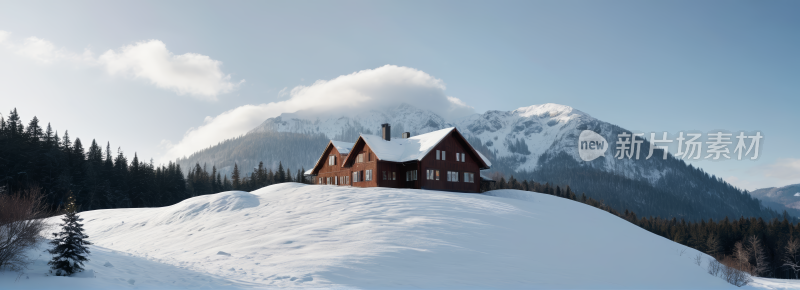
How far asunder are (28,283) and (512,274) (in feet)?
55.0

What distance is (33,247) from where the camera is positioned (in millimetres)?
14766

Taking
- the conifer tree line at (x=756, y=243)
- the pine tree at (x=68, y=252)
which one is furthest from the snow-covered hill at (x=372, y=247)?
the conifer tree line at (x=756, y=243)

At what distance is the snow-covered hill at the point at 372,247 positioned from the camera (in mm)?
16094

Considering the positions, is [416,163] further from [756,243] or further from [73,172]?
[756,243]

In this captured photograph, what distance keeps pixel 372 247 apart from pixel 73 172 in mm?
72700

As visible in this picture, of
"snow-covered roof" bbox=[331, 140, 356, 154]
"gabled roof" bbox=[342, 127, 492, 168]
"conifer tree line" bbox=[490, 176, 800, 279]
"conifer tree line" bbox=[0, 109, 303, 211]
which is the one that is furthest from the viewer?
"conifer tree line" bbox=[490, 176, 800, 279]

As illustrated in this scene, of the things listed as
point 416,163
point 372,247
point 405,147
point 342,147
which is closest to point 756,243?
point 405,147

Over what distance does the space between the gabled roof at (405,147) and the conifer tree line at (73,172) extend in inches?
1567

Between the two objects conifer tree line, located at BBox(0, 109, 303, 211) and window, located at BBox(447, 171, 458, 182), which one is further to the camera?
conifer tree line, located at BBox(0, 109, 303, 211)

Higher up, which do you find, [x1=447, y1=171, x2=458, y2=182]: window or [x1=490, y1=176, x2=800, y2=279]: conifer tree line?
[x1=447, y1=171, x2=458, y2=182]: window

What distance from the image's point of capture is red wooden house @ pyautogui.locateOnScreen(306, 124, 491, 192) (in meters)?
47.1

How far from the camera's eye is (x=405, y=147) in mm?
51625

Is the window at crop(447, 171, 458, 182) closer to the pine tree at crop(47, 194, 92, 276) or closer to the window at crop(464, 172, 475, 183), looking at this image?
the window at crop(464, 172, 475, 183)

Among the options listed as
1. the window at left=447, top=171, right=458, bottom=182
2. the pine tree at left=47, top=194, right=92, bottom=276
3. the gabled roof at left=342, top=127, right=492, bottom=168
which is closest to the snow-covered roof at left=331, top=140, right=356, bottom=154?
the gabled roof at left=342, top=127, right=492, bottom=168
